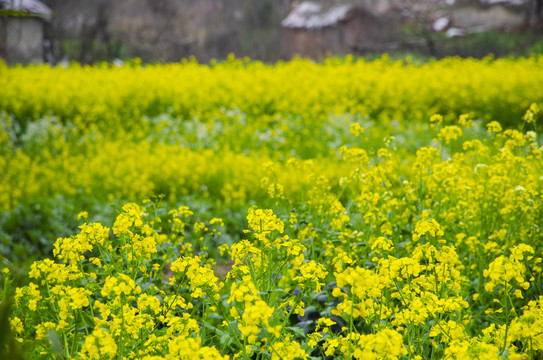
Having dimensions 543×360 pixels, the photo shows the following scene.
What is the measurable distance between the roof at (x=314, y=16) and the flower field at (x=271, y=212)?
8.16 metres

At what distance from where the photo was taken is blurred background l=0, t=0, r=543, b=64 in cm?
1767

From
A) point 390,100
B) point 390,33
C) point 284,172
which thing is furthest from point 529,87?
A: point 390,33

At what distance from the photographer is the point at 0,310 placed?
938mm

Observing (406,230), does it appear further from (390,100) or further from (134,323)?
(390,100)

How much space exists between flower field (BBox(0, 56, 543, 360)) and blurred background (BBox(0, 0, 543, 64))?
7281 mm

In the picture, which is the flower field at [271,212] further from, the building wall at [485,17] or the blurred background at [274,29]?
the building wall at [485,17]

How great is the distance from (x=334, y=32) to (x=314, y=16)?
91cm

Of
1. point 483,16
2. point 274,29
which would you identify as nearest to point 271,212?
point 274,29

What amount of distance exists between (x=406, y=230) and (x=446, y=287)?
73 cm

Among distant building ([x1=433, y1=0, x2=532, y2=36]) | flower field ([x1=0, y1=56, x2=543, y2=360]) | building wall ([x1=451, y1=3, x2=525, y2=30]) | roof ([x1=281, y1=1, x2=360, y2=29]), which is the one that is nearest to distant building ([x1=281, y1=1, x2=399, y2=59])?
roof ([x1=281, y1=1, x2=360, y2=29])

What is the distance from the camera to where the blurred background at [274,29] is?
17.7 meters

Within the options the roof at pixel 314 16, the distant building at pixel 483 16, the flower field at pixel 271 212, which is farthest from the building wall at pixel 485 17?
the flower field at pixel 271 212

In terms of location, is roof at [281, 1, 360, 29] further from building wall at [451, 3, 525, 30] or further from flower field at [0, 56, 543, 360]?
flower field at [0, 56, 543, 360]

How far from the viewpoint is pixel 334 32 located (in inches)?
738
